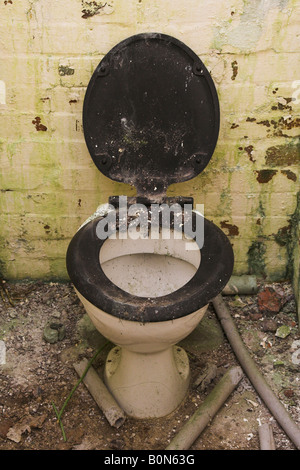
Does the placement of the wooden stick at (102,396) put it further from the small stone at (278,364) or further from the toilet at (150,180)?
the small stone at (278,364)

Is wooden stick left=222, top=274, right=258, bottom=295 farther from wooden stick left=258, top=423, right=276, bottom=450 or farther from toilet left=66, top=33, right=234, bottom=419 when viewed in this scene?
wooden stick left=258, top=423, right=276, bottom=450

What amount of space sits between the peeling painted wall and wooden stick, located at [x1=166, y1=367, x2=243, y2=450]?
0.59 meters

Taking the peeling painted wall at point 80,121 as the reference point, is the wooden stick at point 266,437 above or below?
below

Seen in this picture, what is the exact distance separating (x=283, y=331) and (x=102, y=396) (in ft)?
2.49

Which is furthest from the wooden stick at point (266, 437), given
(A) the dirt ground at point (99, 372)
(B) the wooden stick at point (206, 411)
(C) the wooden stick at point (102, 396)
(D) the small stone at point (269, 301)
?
(D) the small stone at point (269, 301)

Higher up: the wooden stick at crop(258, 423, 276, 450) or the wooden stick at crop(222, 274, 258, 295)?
the wooden stick at crop(222, 274, 258, 295)

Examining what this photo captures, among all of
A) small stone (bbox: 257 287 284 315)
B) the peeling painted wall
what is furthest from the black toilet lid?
small stone (bbox: 257 287 284 315)

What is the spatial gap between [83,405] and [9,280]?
0.74 m

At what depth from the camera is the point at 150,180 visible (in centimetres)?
177

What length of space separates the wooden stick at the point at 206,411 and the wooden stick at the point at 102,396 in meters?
0.19

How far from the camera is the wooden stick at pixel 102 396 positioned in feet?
5.33

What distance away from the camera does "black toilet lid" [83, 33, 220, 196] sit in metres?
1.70

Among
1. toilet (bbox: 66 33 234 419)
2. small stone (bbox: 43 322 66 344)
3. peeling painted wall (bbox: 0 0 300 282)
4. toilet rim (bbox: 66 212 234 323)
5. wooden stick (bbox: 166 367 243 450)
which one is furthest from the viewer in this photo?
small stone (bbox: 43 322 66 344)

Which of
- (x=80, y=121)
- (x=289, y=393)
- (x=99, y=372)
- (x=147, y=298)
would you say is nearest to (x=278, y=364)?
(x=289, y=393)
